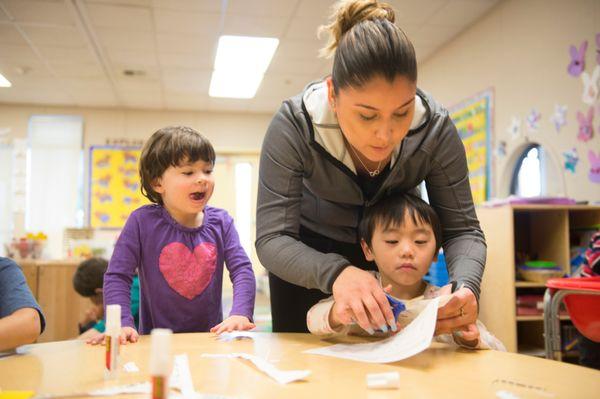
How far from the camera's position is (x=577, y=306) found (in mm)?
2021

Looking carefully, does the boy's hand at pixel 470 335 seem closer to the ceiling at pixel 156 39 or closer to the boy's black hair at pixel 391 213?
the boy's black hair at pixel 391 213

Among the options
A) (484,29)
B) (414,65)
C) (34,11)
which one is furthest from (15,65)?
(414,65)

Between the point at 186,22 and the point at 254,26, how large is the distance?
1.81 ft

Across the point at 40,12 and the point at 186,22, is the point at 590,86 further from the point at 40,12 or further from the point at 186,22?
the point at 40,12

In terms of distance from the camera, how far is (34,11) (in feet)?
12.7

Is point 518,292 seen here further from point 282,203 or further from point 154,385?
point 154,385

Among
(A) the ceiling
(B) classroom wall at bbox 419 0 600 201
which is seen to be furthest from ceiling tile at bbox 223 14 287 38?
(B) classroom wall at bbox 419 0 600 201

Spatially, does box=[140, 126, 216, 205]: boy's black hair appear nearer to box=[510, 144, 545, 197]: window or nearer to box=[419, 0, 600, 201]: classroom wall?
box=[419, 0, 600, 201]: classroom wall

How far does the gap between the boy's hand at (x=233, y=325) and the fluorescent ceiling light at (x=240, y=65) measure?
143 inches

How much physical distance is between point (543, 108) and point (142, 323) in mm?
3013

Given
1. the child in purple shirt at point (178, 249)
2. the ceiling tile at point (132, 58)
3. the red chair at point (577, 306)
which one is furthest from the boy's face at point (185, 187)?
the ceiling tile at point (132, 58)

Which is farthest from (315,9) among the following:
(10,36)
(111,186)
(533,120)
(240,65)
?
(111,186)

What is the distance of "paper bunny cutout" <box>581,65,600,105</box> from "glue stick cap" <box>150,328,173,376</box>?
3128 mm

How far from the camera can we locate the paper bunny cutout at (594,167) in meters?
2.96
